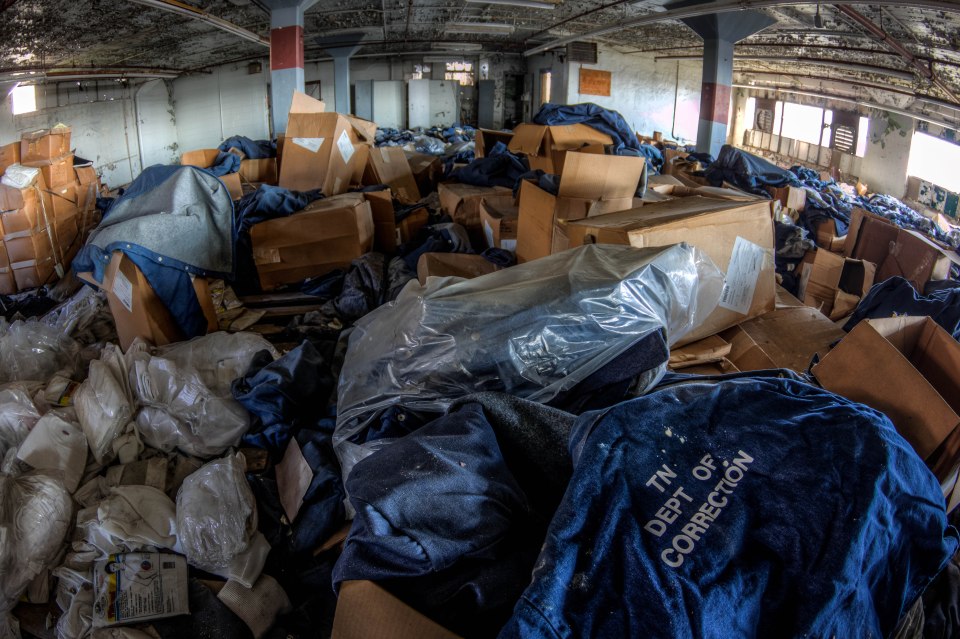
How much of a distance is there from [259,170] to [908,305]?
5.03 m

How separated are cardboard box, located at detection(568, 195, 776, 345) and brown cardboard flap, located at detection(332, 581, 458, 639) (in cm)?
124

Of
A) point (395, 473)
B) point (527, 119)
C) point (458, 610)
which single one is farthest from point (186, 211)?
point (527, 119)

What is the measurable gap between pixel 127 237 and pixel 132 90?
11.1 m

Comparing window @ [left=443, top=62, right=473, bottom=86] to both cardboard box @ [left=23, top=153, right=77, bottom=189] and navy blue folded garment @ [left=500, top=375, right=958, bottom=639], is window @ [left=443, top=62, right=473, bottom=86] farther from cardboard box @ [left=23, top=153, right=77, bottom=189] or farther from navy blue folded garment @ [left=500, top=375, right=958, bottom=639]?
navy blue folded garment @ [left=500, top=375, right=958, bottom=639]

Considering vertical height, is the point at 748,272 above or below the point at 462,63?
below

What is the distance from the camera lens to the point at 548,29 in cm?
1003

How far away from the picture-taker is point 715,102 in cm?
772

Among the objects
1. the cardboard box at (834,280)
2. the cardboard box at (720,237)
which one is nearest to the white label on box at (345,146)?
the cardboard box at (720,237)

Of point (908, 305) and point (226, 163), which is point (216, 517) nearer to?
point (908, 305)

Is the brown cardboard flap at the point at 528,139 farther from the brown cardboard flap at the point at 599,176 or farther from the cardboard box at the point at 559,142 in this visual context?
the brown cardboard flap at the point at 599,176

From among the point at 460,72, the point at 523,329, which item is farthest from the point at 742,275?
the point at 460,72

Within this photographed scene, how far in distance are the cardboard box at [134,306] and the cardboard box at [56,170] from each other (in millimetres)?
2463

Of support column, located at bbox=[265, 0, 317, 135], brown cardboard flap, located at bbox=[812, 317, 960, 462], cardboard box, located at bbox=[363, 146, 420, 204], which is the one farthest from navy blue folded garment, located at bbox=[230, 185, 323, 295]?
support column, located at bbox=[265, 0, 317, 135]

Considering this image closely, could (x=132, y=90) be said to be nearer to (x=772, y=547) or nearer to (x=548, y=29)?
(x=548, y=29)
